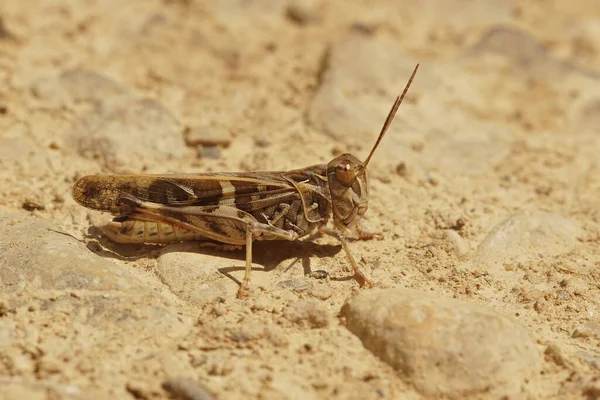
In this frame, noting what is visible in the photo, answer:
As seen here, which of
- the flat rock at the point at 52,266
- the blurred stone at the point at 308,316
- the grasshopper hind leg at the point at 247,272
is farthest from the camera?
the grasshopper hind leg at the point at 247,272

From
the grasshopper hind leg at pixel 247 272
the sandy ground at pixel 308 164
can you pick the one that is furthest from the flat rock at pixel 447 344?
the grasshopper hind leg at pixel 247 272

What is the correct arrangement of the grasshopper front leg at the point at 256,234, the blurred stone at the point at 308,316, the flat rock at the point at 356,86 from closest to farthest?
1. the blurred stone at the point at 308,316
2. the grasshopper front leg at the point at 256,234
3. the flat rock at the point at 356,86

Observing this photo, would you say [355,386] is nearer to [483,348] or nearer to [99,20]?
[483,348]

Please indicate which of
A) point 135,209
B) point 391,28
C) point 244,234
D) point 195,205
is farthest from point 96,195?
point 391,28

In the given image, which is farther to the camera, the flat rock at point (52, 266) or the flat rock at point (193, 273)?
the flat rock at point (193, 273)

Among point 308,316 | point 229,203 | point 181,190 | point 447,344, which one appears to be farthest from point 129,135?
point 447,344

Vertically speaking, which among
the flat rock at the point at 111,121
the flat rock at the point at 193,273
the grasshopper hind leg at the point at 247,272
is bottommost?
the flat rock at the point at 193,273

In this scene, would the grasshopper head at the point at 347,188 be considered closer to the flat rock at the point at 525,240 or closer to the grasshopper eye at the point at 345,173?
the grasshopper eye at the point at 345,173
